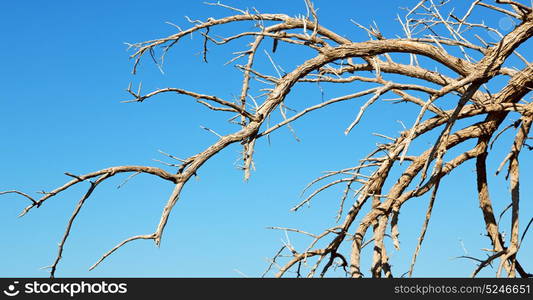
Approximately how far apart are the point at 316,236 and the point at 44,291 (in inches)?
96.3

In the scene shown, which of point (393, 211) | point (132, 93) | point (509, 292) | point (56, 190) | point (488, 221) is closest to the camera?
point (56, 190)

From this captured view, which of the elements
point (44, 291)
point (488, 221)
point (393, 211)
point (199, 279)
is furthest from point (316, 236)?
point (44, 291)

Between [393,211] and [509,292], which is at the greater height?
[393,211]

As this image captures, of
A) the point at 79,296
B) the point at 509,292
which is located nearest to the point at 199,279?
the point at 79,296

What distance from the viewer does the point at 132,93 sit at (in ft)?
16.4

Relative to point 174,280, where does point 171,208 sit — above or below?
above

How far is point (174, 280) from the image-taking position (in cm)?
522

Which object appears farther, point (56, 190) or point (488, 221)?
point (488, 221)

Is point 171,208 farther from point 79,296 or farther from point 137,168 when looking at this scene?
point 79,296

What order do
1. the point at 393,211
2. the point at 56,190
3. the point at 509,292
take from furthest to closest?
the point at 393,211 < the point at 509,292 < the point at 56,190

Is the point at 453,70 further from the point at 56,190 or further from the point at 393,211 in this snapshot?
the point at 56,190

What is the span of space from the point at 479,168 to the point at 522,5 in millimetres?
1956

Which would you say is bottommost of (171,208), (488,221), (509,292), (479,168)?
(509,292)

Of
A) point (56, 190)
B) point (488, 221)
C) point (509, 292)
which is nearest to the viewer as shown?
point (56, 190)
